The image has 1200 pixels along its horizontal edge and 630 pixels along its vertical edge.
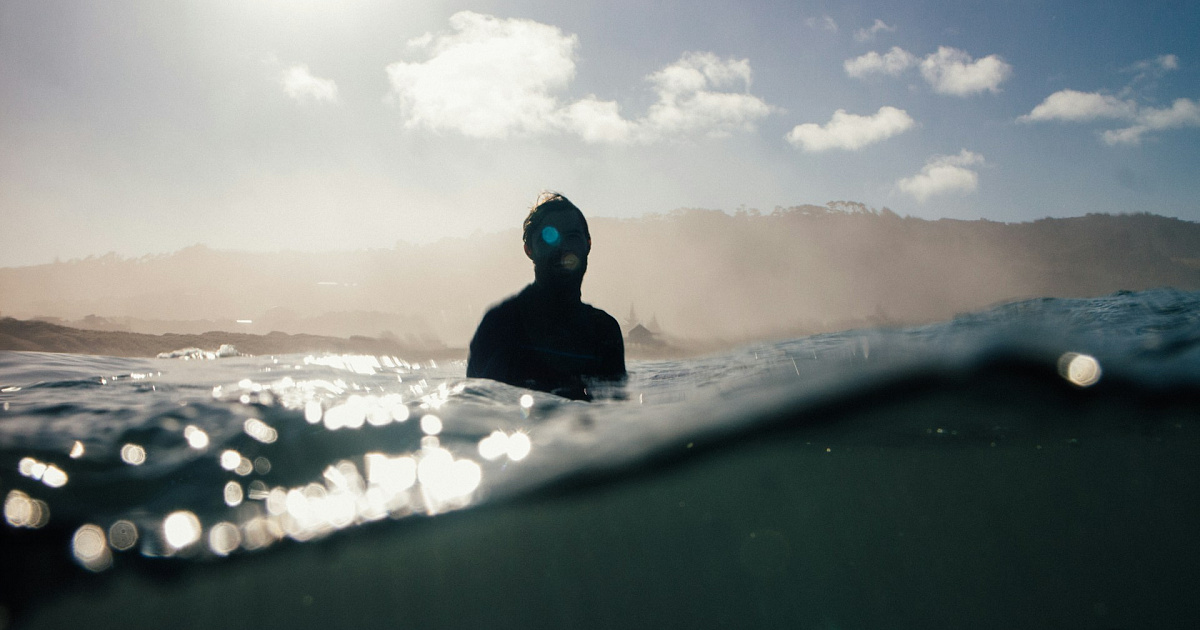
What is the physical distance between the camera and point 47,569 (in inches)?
115

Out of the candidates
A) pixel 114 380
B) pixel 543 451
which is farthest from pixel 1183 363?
pixel 114 380

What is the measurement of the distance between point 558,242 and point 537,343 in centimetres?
87

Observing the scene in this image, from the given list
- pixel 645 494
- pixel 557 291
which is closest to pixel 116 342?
pixel 557 291

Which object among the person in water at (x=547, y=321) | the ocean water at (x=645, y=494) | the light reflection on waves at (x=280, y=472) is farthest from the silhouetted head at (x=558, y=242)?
the light reflection on waves at (x=280, y=472)

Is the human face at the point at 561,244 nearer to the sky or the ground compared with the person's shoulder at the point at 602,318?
nearer to the sky

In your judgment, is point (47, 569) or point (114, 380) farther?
point (114, 380)

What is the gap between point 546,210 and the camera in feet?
15.3

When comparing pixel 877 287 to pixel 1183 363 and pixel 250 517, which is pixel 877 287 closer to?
pixel 1183 363

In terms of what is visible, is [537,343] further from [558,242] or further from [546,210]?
[546,210]

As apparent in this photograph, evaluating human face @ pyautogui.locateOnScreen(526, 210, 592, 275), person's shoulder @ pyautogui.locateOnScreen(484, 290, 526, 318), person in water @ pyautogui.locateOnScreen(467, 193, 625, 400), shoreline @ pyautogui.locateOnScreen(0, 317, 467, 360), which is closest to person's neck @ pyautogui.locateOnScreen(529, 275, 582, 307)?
person in water @ pyautogui.locateOnScreen(467, 193, 625, 400)

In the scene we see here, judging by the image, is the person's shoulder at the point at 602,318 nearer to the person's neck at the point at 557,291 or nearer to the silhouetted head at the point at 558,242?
the person's neck at the point at 557,291

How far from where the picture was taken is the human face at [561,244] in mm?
4477

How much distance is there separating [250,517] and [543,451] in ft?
5.80

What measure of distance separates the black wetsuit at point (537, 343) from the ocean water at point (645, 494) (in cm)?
24
